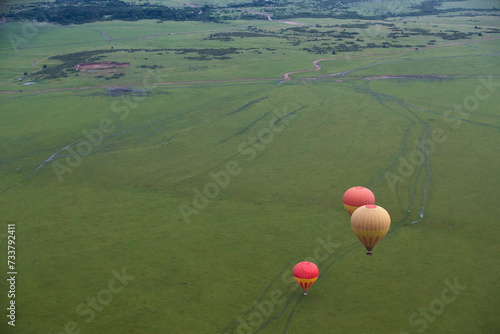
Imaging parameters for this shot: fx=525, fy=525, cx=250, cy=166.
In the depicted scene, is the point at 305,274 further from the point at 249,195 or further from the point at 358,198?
the point at 249,195

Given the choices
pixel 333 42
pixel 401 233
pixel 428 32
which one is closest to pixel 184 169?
pixel 401 233

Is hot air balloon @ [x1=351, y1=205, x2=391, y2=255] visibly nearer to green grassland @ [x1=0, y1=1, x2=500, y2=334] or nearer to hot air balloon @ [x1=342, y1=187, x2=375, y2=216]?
green grassland @ [x1=0, y1=1, x2=500, y2=334]

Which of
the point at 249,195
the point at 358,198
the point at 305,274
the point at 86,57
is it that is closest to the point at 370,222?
the point at 358,198

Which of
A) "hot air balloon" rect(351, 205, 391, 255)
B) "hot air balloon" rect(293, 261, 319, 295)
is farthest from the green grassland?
"hot air balloon" rect(351, 205, 391, 255)

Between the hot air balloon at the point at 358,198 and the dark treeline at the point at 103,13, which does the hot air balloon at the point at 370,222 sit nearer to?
the hot air balloon at the point at 358,198

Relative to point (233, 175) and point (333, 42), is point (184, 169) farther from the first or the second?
point (333, 42)

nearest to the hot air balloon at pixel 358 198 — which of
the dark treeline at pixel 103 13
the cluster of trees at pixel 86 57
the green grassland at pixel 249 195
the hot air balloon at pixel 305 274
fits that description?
the green grassland at pixel 249 195

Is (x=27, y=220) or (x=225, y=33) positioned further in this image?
(x=225, y=33)
